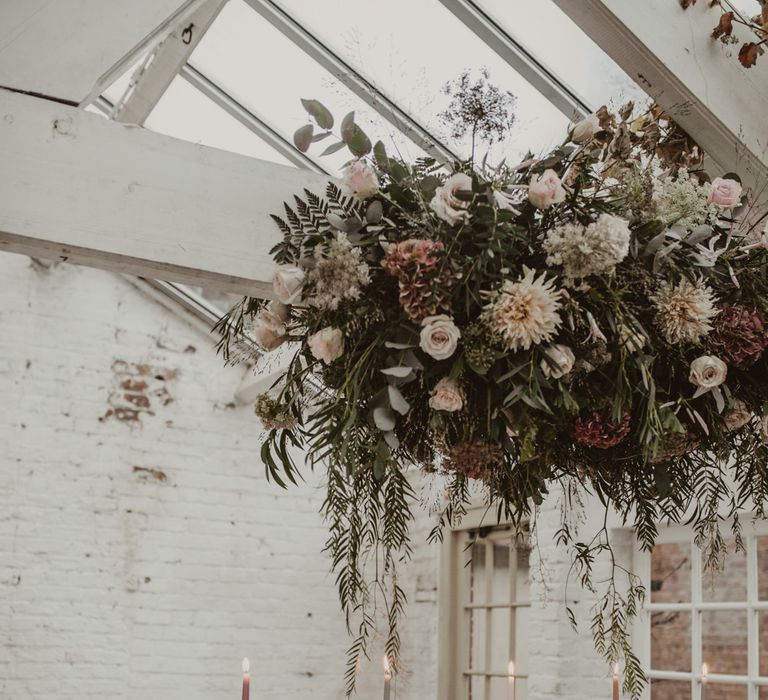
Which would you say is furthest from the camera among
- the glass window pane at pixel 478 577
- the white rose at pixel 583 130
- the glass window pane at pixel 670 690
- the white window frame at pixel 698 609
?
the glass window pane at pixel 478 577

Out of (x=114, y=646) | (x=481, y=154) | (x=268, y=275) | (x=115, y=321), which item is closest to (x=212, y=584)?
(x=114, y=646)

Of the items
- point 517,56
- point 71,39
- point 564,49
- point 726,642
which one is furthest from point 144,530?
point 71,39

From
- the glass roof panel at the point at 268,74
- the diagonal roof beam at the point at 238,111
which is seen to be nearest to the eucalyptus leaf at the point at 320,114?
the glass roof panel at the point at 268,74

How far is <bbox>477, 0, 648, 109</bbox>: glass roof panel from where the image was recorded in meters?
2.88

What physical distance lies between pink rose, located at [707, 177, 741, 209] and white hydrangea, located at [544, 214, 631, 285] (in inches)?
11.1

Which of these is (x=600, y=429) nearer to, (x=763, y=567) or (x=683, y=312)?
(x=683, y=312)

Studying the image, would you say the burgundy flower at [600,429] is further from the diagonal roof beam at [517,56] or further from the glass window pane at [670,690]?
the glass window pane at [670,690]

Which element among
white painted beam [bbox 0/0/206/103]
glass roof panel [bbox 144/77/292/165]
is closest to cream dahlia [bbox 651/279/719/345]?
white painted beam [bbox 0/0/206/103]

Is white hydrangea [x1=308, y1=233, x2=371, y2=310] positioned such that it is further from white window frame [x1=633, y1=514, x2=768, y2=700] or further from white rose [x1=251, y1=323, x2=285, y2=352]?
white window frame [x1=633, y1=514, x2=768, y2=700]

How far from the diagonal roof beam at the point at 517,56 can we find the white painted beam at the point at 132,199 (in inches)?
42.9

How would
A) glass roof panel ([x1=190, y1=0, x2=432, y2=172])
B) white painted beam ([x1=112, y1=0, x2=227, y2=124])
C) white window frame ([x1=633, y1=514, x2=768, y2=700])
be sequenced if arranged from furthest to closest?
1. white window frame ([x1=633, y1=514, x2=768, y2=700])
2. glass roof panel ([x1=190, y1=0, x2=432, y2=172])
3. white painted beam ([x1=112, y1=0, x2=227, y2=124])

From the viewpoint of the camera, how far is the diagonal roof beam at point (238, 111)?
3.88m

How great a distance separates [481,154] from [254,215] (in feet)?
1.60

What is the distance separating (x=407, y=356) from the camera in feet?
5.21
